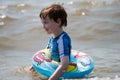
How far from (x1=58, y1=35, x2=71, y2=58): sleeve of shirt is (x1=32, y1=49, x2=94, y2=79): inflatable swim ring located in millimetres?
506

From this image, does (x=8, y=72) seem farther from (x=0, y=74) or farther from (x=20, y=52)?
(x=20, y=52)

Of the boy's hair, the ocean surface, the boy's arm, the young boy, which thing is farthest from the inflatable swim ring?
the boy's hair

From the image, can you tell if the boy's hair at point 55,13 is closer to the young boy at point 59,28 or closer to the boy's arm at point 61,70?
the young boy at point 59,28

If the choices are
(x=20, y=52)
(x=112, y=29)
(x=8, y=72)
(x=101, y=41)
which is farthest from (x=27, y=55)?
(x=112, y=29)

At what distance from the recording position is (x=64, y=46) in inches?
197

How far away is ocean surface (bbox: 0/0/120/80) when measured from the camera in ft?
22.0

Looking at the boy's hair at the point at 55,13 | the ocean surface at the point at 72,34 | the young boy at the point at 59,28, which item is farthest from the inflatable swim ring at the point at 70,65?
the boy's hair at the point at 55,13

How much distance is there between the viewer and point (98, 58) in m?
7.29

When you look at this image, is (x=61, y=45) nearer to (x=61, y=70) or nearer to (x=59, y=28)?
(x=59, y=28)

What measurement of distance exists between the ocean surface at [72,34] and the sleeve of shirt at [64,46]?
0.99 m

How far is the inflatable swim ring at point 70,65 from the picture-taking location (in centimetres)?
556

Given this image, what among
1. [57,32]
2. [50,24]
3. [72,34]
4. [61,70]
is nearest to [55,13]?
[50,24]

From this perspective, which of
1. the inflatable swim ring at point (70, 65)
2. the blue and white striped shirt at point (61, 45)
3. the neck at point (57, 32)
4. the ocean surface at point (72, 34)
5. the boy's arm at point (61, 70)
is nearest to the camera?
the boy's arm at point (61, 70)

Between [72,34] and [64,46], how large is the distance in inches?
162
